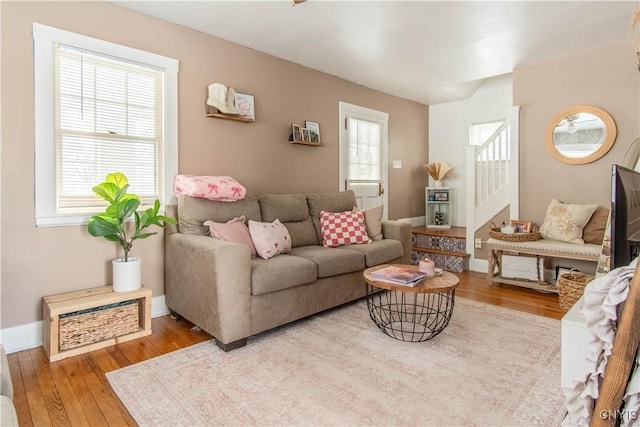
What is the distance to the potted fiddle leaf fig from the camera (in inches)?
94.4

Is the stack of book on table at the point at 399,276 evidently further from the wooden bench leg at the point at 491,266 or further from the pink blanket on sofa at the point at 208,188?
the wooden bench leg at the point at 491,266

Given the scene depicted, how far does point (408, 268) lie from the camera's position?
2.66m

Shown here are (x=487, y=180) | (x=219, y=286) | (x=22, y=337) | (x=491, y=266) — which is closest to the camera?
(x=219, y=286)

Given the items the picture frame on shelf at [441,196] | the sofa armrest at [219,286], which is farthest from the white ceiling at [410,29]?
the picture frame on shelf at [441,196]

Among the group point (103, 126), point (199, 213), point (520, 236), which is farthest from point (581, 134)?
point (103, 126)

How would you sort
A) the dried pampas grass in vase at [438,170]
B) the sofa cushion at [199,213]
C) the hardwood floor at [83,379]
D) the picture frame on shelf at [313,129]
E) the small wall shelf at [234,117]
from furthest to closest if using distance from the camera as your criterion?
the dried pampas grass in vase at [438,170] < the picture frame on shelf at [313,129] < the small wall shelf at [234,117] < the sofa cushion at [199,213] < the hardwood floor at [83,379]

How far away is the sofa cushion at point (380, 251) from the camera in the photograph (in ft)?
10.5

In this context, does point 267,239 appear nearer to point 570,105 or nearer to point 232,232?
point 232,232

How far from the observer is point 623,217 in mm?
1385

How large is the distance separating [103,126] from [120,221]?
0.79 m

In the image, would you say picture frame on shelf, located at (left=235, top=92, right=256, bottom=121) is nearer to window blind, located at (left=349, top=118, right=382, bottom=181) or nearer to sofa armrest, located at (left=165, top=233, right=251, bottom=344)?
sofa armrest, located at (left=165, top=233, right=251, bottom=344)

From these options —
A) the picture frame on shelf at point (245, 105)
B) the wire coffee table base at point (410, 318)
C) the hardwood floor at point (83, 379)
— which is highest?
the picture frame on shelf at point (245, 105)

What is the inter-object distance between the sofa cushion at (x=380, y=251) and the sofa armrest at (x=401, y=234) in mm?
105

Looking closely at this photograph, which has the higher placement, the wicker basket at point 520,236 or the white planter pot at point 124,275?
the wicker basket at point 520,236
